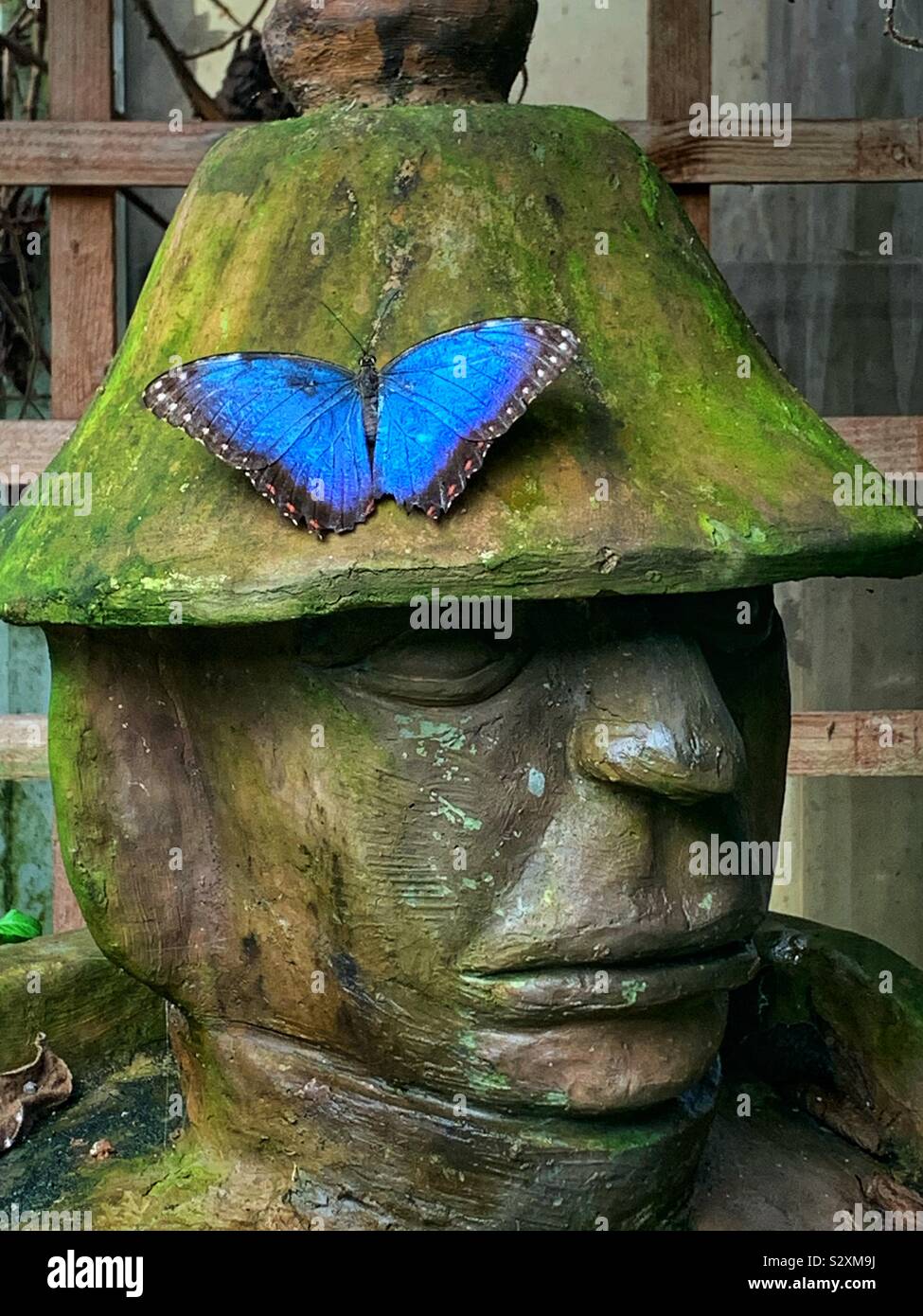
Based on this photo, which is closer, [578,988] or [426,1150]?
[578,988]

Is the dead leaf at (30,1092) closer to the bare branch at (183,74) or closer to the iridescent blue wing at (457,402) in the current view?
the iridescent blue wing at (457,402)

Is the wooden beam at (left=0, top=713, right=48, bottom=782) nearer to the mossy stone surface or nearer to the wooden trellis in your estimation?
the wooden trellis

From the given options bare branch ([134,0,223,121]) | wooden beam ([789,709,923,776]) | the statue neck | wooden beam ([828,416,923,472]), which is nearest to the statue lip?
the statue neck

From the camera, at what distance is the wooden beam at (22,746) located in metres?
2.83

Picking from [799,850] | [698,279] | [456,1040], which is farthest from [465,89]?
[799,850]

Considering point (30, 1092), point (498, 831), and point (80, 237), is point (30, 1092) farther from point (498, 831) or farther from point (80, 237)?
point (80, 237)

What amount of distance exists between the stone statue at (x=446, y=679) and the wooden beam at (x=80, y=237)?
103 cm

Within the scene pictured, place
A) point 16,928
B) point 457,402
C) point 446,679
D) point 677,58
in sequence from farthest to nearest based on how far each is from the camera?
point 677,58 < point 16,928 < point 446,679 < point 457,402

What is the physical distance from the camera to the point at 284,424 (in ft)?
4.70

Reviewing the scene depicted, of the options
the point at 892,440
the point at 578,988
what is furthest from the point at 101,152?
the point at 578,988

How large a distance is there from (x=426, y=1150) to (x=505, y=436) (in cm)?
72

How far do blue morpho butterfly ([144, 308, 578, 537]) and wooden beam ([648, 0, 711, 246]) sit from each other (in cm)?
136

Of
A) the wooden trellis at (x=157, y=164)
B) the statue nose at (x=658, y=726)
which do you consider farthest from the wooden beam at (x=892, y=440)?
the statue nose at (x=658, y=726)

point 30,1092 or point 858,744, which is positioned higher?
point 858,744
